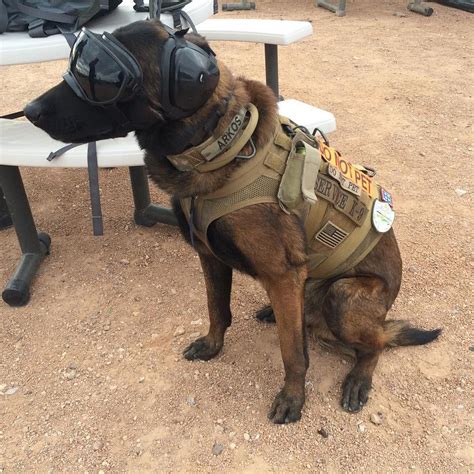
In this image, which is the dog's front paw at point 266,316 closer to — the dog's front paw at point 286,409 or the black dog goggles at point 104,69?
the dog's front paw at point 286,409

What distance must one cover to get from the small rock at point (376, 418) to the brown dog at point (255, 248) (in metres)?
0.06

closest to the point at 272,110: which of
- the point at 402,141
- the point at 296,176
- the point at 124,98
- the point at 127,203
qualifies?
the point at 296,176

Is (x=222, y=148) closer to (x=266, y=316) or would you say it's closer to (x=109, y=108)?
(x=109, y=108)

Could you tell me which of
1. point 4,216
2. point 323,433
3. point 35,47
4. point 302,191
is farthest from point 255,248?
point 4,216

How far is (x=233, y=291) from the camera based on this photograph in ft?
9.43

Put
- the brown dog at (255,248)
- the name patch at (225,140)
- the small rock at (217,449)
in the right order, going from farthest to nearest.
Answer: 1. the small rock at (217,449)
2. the name patch at (225,140)
3. the brown dog at (255,248)

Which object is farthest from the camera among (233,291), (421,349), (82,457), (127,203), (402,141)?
(402,141)

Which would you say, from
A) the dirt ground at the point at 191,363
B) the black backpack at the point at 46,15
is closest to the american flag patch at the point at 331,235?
the dirt ground at the point at 191,363

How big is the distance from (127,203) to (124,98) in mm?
2271

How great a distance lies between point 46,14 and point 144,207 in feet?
4.33

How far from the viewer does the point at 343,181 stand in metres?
1.97

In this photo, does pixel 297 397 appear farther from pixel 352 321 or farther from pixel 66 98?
pixel 66 98

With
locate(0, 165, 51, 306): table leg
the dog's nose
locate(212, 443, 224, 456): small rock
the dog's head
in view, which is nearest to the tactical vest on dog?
the dog's head

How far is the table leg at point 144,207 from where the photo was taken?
3334 mm
